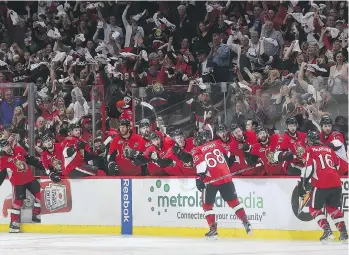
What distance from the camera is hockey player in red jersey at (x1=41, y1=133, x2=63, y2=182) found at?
12172mm

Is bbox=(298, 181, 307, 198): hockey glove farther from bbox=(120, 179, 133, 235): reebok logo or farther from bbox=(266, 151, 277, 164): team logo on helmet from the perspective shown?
bbox=(120, 179, 133, 235): reebok logo

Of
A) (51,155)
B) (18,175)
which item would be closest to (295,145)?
(51,155)

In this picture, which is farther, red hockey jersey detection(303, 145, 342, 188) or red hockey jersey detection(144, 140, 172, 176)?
red hockey jersey detection(144, 140, 172, 176)

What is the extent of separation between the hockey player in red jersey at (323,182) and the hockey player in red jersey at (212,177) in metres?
0.98

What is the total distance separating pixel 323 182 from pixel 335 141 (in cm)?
50

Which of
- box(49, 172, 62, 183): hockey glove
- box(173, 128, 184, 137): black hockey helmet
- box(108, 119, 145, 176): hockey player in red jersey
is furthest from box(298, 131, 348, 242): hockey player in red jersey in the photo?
box(49, 172, 62, 183): hockey glove

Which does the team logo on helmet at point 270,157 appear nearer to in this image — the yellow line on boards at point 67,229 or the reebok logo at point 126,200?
the reebok logo at point 126,200

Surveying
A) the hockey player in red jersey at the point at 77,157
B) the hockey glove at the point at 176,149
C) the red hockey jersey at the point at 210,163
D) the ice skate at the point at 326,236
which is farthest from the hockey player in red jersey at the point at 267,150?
the hockey player in red jersey at the point at 77,157

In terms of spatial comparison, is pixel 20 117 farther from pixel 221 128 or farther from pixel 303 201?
pixel 303 201

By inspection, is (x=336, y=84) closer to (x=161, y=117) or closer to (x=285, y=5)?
(x=161, y=117)

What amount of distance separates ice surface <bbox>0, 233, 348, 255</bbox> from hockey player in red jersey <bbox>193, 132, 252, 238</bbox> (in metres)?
0.38

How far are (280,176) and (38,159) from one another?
10.8ft

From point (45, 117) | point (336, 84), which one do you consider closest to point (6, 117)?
point (45, 117)

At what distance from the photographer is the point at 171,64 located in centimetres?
1409
